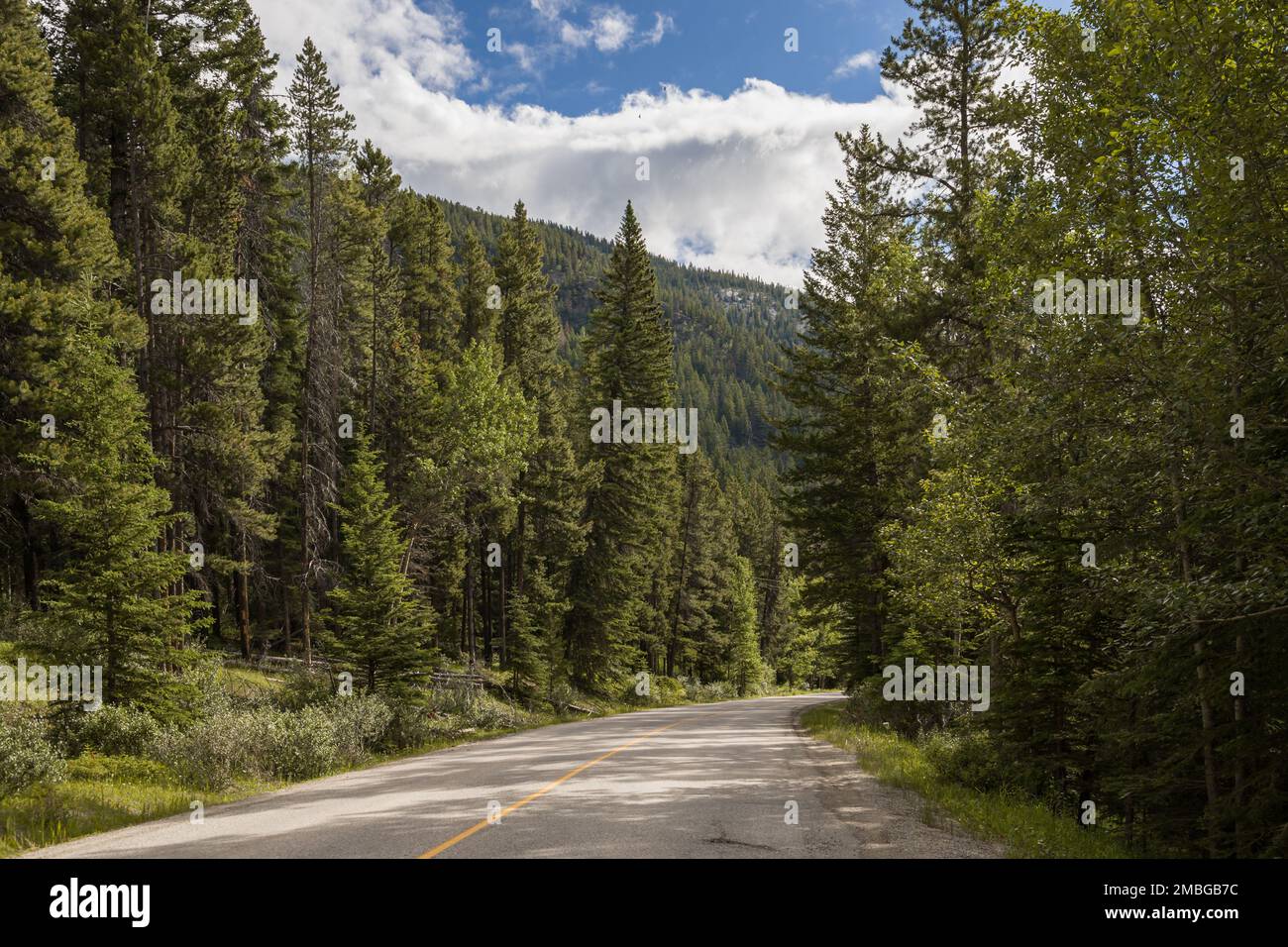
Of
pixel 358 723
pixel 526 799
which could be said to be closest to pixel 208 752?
pixel 358 723

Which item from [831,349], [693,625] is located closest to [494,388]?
[831,349]

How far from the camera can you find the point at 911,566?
1597 centimetres

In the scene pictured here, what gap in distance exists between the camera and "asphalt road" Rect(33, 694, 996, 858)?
744cm

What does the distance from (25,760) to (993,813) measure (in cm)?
1315

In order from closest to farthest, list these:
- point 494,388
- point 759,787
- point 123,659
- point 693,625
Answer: point 759,787 < point 123,659 < point 494,388 < point 693,625

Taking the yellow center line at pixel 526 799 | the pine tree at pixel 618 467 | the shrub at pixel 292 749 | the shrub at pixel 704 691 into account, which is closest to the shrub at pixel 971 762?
the yellow center line at pixel 526 799

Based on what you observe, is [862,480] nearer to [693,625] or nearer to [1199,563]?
[1199,563]

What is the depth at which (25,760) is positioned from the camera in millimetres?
Answer: 10695

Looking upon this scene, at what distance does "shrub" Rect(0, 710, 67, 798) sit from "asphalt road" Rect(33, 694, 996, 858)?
2.69m

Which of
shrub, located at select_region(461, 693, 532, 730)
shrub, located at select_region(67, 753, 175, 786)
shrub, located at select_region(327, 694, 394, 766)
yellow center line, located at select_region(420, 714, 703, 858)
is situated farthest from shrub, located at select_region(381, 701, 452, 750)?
shrub, located at select_region(67, 753, 175, 786)

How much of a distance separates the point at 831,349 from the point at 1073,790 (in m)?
16.2

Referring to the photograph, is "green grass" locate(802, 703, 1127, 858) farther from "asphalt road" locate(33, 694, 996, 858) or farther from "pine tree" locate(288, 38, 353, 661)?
"pine tree" locate(288, 38, 353, 661)

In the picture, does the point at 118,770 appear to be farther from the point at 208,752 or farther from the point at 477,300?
the point at 477,300

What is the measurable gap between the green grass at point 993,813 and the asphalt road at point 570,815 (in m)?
0.40
